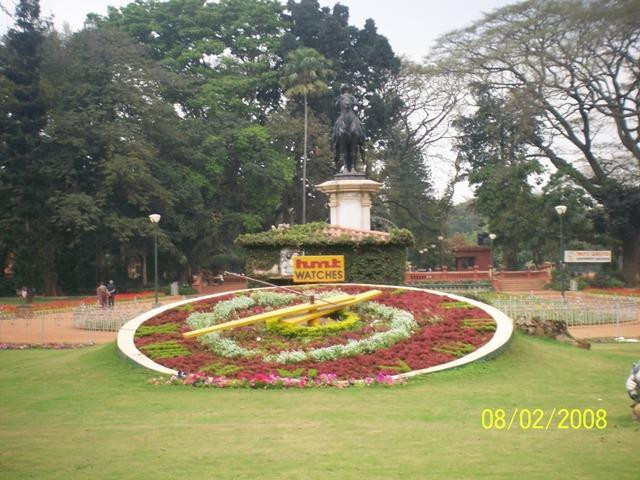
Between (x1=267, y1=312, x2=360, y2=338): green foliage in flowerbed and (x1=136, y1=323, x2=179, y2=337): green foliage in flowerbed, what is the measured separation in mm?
2142

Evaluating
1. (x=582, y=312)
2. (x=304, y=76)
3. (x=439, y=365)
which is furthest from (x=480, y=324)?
(x=304, y=76)

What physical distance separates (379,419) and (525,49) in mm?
43358

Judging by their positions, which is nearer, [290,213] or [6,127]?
[6,127]

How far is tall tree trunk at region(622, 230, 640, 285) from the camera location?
4991 cm

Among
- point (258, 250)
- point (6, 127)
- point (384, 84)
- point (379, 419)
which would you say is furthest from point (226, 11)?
point (379, 419)

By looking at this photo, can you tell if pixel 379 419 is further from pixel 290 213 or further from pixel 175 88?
pixel 290 213

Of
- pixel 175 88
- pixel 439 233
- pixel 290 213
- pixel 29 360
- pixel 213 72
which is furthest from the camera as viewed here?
pixel 439 233

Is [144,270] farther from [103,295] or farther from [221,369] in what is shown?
[221,369]

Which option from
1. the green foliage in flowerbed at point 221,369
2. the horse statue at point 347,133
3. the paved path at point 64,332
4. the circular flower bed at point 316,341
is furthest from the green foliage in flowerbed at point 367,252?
the green foliage in flowerbed at point 221,369

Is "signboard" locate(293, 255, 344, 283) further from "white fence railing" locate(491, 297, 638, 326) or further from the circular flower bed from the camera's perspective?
"white fence railing" locate(491, 297, 638, 326)

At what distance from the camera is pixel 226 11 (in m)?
57.8

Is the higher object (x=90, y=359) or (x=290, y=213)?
(x=290, y=213)

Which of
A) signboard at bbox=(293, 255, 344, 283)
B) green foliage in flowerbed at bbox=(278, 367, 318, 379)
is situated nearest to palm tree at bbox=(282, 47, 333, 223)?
signboard at bbox=(293, 255, 344, 283)

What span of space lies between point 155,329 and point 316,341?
361 cm
